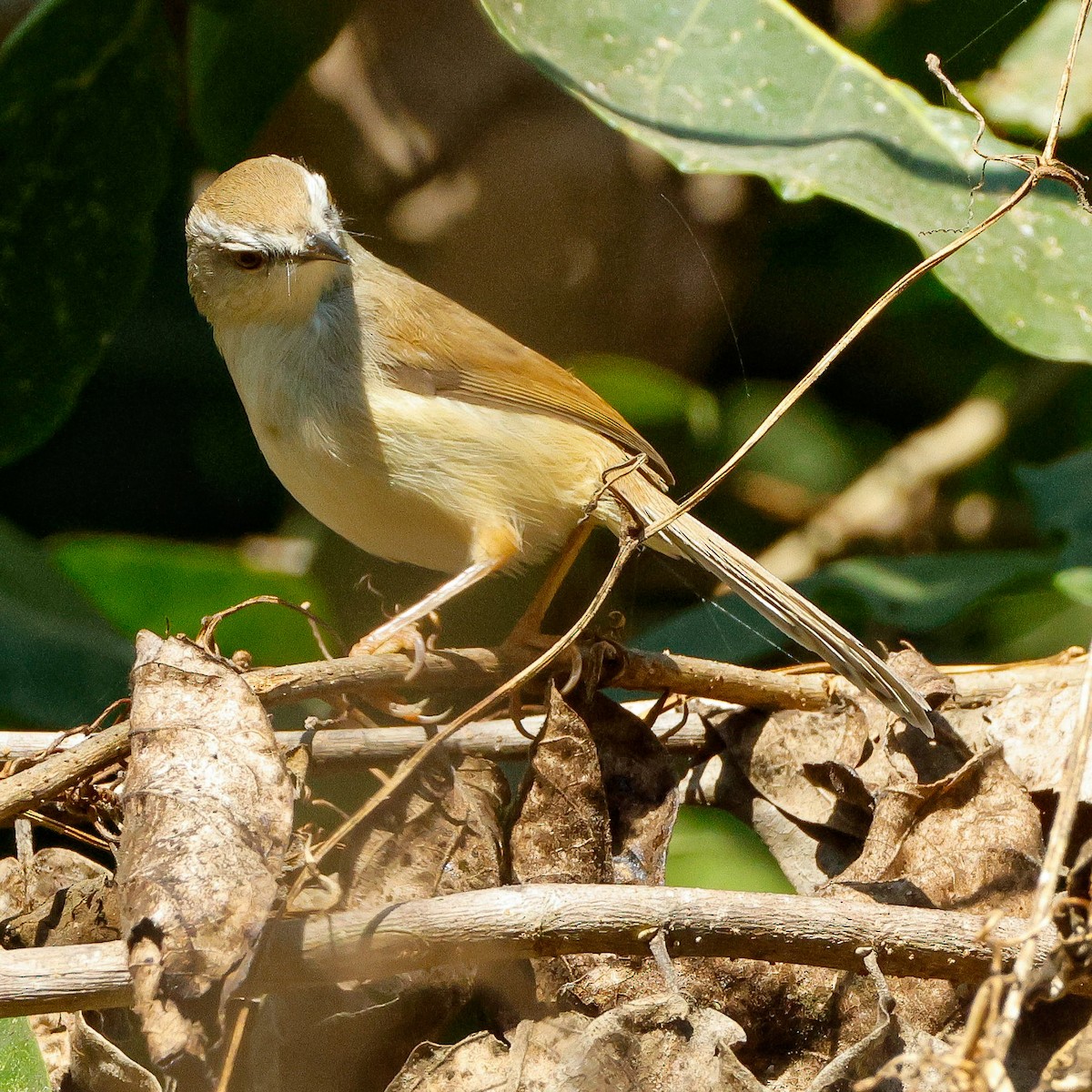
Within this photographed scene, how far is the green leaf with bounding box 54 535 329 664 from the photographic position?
3508 mm

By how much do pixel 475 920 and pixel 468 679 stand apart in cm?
90

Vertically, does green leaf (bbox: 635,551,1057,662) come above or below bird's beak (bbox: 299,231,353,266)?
below

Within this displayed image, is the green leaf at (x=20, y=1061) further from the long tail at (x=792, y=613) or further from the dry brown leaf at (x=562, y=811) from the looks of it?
the long tail at (x=792, y=613)

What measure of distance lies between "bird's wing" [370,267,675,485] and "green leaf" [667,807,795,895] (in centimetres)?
86

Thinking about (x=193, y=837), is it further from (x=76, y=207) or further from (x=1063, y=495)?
(x=1063, y=495)

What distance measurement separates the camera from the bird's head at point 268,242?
318cm

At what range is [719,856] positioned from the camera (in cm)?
289

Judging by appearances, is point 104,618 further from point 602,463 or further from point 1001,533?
point 1001,533

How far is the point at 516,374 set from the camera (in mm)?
3270

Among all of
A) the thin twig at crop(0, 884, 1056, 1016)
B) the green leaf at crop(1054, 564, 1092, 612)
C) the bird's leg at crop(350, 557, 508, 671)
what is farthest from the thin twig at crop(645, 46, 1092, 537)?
the green leaf at crop(1054, 564, 1092, 612)

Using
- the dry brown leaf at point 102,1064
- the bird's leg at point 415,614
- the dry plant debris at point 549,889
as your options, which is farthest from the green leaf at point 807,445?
the dry brown leaf at point 102,1064

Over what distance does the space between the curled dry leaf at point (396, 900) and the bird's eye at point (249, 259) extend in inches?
57.5

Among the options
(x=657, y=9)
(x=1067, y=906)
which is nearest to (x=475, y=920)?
(x=1067, y=906)

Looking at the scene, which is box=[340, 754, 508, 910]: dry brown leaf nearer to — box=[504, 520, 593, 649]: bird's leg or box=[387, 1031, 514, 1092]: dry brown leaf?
box=[387, 1031, 514, 1092]: dry brown leaf
